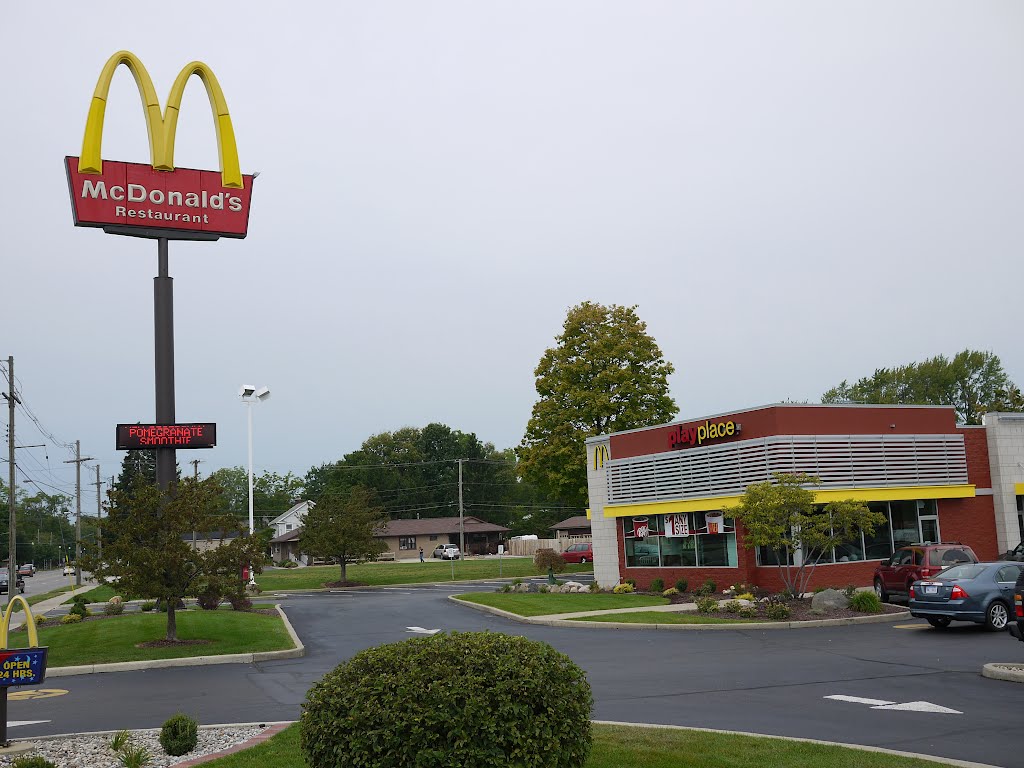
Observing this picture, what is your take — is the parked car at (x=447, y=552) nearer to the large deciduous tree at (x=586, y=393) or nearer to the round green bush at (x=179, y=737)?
the large deciduous tree at (x=586, y=393)

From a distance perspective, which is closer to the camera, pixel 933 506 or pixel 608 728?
pixel 608 728

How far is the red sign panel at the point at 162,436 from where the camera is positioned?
32.2m

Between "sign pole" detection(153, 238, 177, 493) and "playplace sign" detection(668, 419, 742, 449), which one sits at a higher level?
→ "sign pole" detection(153, 238, 177, 493)

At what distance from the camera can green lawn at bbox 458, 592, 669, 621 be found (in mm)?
29312

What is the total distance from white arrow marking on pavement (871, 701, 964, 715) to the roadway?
0.08 ft

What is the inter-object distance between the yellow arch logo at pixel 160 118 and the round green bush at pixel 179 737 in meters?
25.1

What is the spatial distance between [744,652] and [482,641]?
13.0 m

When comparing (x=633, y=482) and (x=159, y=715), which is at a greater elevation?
(x=633, y=482)

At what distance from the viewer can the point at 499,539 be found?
104000 millimetres

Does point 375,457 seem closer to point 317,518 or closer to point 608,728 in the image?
point 317,518

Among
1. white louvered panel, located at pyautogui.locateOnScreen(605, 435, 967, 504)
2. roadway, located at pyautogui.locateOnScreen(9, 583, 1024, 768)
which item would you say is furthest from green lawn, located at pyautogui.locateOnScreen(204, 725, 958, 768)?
white louvered panel, located at pyautogui.locateOnScreen(605, 435, 967, 504)

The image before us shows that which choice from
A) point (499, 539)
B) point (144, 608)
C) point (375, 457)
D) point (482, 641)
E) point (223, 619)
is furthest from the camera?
point (375, 457)

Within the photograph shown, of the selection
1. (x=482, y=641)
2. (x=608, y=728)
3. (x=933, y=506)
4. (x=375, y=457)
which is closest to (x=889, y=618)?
(x=933, y=506)

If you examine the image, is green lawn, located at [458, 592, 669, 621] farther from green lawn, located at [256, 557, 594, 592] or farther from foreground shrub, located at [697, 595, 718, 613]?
green lawn, located at [256, 557, 594, 592]
